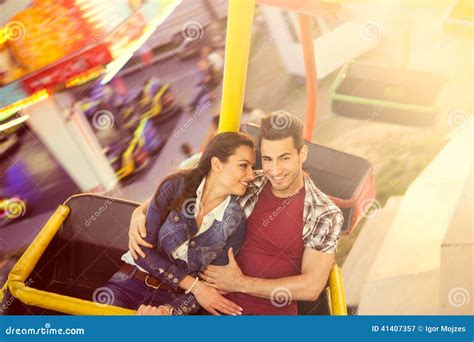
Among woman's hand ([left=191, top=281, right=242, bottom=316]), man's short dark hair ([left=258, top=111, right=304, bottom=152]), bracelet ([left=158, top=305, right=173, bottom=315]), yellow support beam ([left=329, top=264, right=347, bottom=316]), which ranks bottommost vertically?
yellow support beam ([left=329, top=264, right=347, bottom=316])

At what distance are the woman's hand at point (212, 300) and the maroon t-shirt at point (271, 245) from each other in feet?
0.07

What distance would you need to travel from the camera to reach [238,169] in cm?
236

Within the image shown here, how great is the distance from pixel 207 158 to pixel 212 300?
480mm

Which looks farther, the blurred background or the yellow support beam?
the blurred background

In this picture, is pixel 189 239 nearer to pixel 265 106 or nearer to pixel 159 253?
pixel 159 253

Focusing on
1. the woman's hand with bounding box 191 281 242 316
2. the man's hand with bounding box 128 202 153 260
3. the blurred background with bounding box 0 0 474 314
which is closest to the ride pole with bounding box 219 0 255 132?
the blurred background with bounding box 0 0 474 314

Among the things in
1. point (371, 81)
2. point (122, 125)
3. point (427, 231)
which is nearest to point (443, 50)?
point (371, 81)

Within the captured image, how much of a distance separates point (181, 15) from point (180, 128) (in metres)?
0.39

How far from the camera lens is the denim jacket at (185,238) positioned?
93.9 inches

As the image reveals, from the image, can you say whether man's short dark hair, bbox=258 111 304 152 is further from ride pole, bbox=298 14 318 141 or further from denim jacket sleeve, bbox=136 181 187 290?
denim jacket sleeve, bbox=136 181 187 290

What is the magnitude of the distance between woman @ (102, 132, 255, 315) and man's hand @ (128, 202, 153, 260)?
18mm

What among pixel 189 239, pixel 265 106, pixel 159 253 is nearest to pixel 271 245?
pixel 189 239

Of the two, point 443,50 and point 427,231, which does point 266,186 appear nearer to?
point 427,231

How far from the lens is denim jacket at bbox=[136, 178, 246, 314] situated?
238 cm
